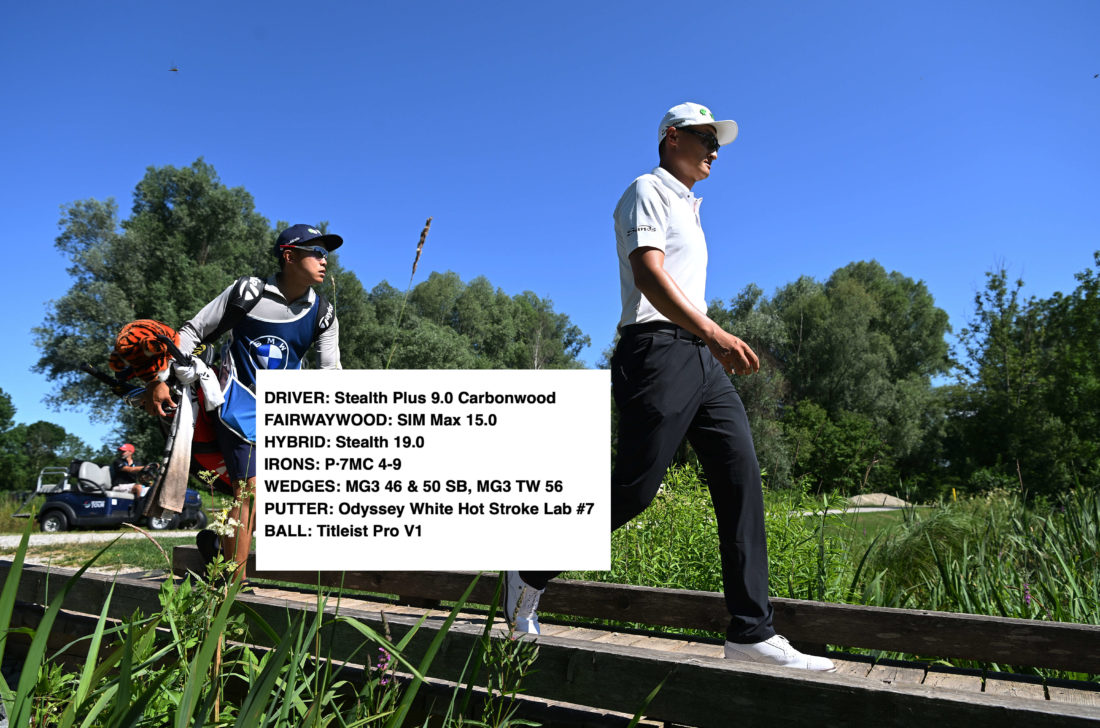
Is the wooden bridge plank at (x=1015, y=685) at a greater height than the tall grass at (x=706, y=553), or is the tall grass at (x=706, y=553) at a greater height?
the tall grass at (x=706, y=553)

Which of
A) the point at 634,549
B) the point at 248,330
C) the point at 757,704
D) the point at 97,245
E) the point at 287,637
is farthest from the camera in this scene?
the point at 97,245

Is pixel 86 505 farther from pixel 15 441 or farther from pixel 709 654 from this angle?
pixel 15 441

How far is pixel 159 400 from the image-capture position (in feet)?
11.9

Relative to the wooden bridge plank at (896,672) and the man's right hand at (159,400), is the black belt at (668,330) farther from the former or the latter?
the man's right hand at (159,400)

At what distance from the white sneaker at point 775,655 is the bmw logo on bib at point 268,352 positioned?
2.60 metres

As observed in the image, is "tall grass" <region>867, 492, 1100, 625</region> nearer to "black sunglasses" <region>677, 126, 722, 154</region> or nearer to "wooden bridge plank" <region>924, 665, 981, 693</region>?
"wooden bridge plank" <region>924, 665, 981, 693</region>

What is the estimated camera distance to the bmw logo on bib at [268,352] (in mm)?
3826

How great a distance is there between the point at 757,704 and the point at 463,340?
5234 centimetres

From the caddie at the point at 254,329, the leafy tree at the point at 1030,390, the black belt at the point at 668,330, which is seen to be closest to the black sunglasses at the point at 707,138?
the black belt at the point at 668,330

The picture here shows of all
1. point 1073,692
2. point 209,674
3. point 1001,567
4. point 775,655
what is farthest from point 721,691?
point 1001,567

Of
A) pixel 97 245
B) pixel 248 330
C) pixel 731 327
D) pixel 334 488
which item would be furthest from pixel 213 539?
pixel 731 327

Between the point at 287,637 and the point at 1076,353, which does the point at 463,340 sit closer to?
the point at 1076,353

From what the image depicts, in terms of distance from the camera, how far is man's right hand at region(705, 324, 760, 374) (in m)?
2.67

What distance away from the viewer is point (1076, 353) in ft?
99.2
